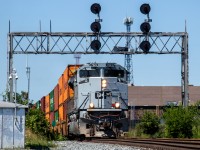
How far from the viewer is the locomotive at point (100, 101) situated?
85.6ft

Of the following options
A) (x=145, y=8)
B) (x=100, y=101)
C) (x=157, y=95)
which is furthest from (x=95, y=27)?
(x=157, y=95)

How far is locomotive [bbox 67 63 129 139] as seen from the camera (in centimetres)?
2608

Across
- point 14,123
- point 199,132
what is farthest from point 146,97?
point 14,123

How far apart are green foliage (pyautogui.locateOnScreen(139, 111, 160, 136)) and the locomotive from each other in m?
7.77

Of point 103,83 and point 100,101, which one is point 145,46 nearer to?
point 103,83

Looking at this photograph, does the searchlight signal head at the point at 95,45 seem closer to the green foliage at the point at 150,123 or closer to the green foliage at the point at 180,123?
the green foliage at the point at 150,123

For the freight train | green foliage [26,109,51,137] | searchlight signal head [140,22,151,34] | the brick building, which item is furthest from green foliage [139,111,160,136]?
the brick building

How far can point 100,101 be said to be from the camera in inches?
1042

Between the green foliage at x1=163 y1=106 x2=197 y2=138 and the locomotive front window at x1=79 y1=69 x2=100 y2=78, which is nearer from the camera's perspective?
the locomotive front window at x1=79 y1=69 x2=100 y2=78

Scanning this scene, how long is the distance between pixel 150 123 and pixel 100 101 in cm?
869

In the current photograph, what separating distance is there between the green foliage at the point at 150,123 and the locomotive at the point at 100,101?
25.5 ft

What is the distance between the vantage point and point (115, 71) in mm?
27203

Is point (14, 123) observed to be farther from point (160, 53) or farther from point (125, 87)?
point (160, 53)

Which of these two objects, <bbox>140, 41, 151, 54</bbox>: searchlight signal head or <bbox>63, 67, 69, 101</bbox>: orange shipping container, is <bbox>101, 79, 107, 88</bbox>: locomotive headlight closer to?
<bbox>63, 67, 69, 101</bbox>: orange shipping container
